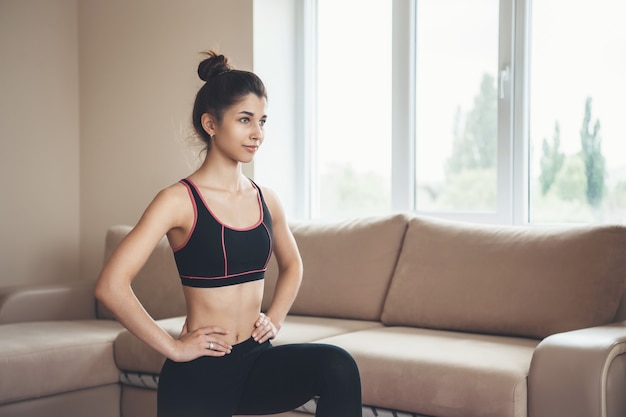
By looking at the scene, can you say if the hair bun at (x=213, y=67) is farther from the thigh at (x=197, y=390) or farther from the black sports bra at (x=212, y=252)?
the thigh at (x=197, y=390)

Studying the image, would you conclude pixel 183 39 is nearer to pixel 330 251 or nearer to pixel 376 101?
pixel 376 101

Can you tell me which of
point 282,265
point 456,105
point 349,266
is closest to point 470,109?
point 456,105

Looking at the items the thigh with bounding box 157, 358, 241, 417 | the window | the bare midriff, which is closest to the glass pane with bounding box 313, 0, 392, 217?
the window

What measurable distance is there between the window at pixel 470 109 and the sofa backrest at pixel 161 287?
2.76 ft

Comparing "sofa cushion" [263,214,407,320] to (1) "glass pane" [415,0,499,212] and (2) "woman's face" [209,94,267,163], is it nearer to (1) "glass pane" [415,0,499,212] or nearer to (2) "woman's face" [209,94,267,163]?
(1) "glass pane" [415,0,499,212]

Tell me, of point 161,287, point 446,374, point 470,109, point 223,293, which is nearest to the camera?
point 223,293

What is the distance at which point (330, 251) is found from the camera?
342 centimetres

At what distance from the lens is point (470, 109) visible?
3.66 m

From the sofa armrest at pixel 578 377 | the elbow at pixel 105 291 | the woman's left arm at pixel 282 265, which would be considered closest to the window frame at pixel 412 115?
the sofa armrest at pixel 578 377

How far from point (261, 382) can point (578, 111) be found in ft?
6.70

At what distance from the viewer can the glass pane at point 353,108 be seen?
3.99m

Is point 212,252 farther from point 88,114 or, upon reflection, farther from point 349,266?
point 88,114

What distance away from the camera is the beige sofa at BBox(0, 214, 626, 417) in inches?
88.7

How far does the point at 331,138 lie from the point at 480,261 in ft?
4.70
